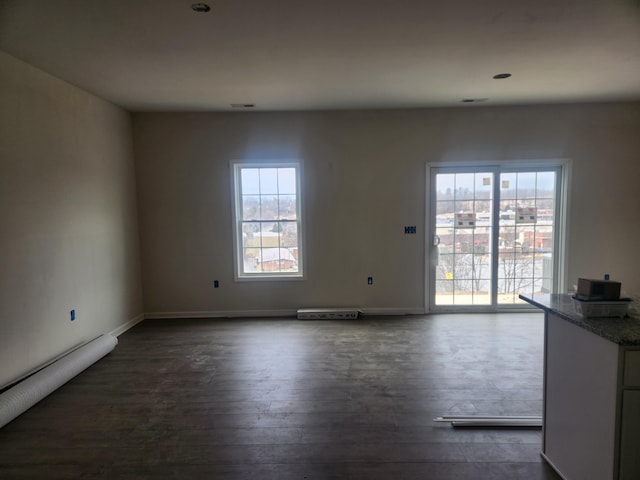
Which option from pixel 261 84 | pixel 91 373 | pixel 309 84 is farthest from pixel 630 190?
pixel 91 373

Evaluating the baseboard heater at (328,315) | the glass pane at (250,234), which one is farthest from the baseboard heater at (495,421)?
the glass pane at (250,234)

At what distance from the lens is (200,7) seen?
220 centimetres

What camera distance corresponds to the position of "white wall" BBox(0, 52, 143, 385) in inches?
113

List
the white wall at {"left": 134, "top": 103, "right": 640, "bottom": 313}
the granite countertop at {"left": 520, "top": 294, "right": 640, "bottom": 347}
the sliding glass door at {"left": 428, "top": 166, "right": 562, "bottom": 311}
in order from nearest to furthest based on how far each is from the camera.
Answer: the granite countertop at {"left": 520, "top": 294, "right": 640, "bottom": 347} < the white wall at {"left": 134, "top": 103, "right": 640, "bottom": 313} < the sliding glass door at {"left": 428, "top": 166, "right": 562, "bottom": 311}

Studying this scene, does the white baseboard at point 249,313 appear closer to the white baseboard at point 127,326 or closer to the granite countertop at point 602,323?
the white baseboard at point 127,326

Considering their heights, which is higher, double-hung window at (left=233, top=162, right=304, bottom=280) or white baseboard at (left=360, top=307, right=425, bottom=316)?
double-hung window at (left=233, top=162, right=304, bottom=280)

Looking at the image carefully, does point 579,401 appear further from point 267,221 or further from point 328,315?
point 267,221

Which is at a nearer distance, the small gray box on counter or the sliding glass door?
the small gray box on counter

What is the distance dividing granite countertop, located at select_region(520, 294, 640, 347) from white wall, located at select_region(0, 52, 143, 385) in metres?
3.89

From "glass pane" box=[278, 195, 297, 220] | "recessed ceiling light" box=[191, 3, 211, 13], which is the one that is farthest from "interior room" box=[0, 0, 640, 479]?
"glass pane" box=[278, 195, 297, 220]

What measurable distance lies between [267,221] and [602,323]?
4.01 meters

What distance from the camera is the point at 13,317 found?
2875 mm

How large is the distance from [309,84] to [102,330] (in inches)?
143

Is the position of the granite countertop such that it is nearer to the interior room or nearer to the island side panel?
the island side panel
